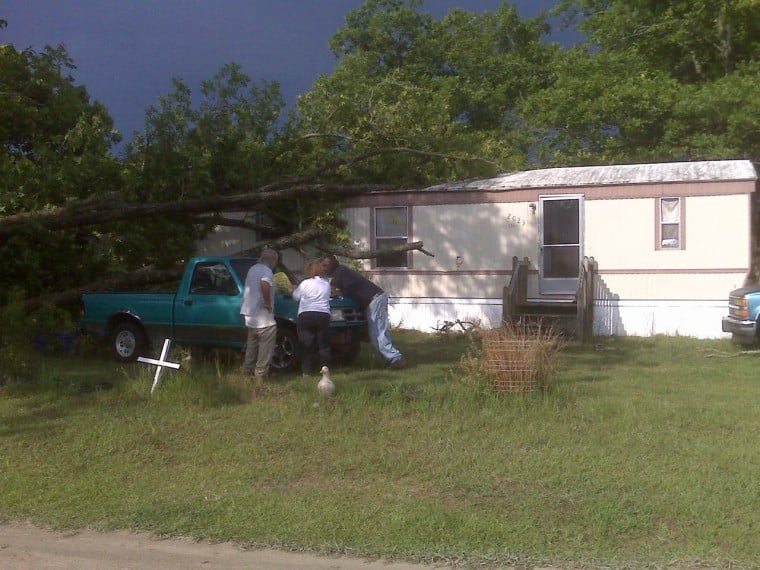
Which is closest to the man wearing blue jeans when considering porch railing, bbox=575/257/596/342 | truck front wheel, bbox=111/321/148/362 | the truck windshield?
the truck windshield

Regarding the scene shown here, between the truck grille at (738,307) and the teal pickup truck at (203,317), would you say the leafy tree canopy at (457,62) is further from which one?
the teal pickup truck at (203,317)

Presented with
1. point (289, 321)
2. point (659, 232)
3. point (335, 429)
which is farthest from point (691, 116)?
point (335, 429)

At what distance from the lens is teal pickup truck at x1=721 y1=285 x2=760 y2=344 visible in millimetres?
13156

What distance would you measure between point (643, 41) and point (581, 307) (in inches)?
503

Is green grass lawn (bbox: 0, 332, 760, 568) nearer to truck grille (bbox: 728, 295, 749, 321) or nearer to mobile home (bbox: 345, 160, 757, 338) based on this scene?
truck grille (bbox: 728, 295, 749, 321)

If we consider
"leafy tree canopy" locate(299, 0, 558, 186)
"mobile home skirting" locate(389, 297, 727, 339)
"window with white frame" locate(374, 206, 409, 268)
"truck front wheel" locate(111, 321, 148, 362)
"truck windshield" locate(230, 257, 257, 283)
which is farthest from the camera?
"leafy tree canopy" locate(299, 0, 558, 186)

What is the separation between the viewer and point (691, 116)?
2088cm

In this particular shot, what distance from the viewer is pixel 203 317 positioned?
12039 millimetres

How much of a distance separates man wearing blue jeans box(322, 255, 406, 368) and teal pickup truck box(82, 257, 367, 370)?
0.55ft

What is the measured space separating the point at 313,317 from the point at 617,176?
800 cm

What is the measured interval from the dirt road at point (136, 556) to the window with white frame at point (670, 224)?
1162 centimetres

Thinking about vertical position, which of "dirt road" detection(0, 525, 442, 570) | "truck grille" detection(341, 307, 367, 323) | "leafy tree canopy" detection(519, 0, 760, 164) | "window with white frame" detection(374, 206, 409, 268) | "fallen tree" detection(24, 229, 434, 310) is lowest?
"dirt road" detection(0, 525, 442, 570)

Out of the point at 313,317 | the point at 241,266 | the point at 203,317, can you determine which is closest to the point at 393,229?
the point at 241,266

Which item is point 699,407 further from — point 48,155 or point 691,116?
point 691,116
